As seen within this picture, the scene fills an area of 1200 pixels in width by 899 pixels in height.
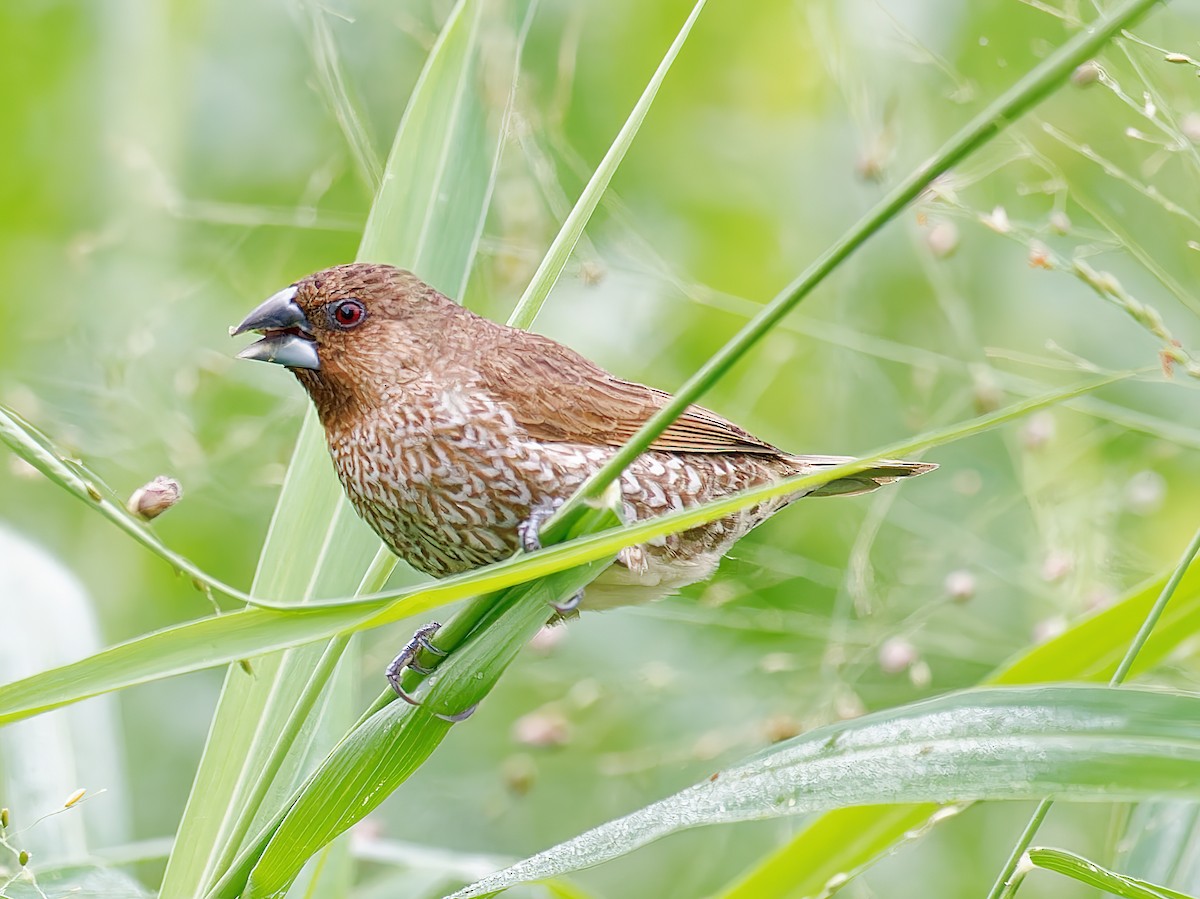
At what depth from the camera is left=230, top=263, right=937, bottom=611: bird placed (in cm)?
187

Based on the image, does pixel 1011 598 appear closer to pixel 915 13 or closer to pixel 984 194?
pixel 984 194

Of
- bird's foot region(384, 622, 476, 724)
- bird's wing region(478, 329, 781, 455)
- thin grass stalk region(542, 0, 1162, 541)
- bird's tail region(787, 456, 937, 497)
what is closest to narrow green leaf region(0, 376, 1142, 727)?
thin grass stalk region(542, 0, 1162, 541)

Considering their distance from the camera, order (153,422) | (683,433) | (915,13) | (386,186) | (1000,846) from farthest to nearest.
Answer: (915,13), (1000,846), (153,422), (683,433), (386,186)

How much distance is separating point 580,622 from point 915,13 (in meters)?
1.85

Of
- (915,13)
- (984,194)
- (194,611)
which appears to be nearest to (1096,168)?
(984,194)

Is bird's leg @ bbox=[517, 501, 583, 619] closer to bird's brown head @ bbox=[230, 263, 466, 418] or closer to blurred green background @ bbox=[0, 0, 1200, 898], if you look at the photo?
bird's brown head @ bbox=[230, 263, 466, 418]

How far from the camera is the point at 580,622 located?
11.8 feet

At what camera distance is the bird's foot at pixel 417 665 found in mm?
1467

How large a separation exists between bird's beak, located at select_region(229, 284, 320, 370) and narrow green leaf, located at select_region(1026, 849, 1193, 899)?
121cm

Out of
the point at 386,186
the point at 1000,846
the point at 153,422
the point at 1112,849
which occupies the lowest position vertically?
the point at 1112,849

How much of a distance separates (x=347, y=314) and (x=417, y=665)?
0.56m

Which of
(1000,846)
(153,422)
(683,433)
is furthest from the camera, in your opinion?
(1000,846)

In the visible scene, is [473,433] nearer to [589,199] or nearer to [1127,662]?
[589,199]

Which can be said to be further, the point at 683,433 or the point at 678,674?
the point at 678,674
